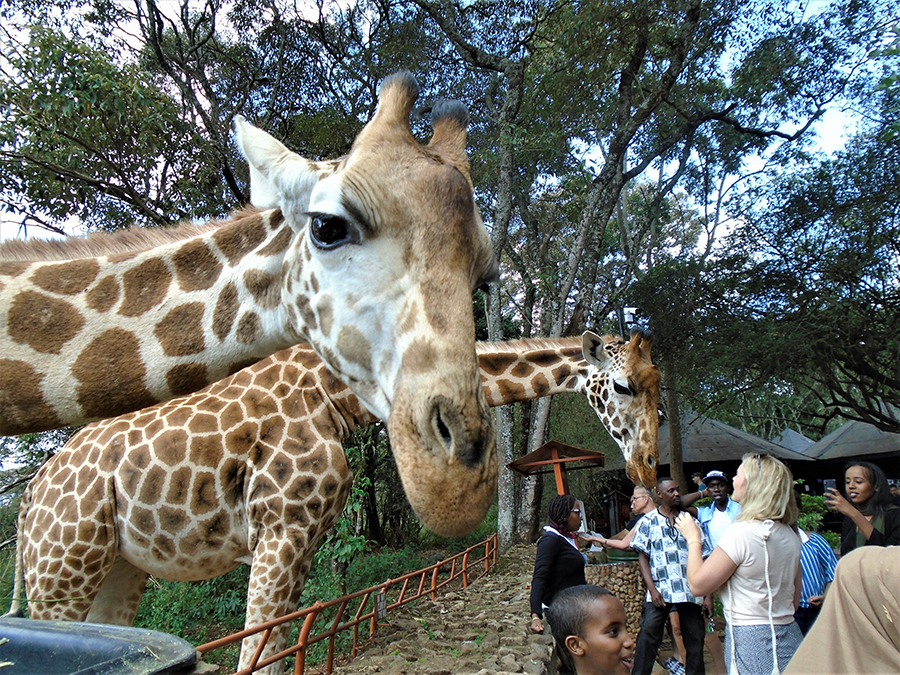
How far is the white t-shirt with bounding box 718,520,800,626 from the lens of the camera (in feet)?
9.16

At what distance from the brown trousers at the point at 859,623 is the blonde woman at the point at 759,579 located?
4.34 feet

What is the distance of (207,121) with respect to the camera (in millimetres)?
8859

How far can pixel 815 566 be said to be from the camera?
13.8 feet

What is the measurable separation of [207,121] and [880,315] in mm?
12993

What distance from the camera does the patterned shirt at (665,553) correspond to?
4.28 m

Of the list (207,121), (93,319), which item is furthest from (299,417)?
(207,121)

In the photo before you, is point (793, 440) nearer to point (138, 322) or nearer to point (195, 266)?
point (195, 266)

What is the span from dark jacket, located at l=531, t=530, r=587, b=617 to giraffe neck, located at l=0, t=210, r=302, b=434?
122 inches

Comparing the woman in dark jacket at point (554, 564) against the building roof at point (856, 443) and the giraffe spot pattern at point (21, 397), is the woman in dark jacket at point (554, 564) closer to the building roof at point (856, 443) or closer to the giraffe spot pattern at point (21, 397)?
the giraffe spot pattern at point (21, 397)

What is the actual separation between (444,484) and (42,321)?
4.63 ft

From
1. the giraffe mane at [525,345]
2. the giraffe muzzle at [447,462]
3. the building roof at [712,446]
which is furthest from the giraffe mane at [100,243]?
the building roof at [712,446]

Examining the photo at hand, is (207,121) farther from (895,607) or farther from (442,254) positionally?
(895,607)

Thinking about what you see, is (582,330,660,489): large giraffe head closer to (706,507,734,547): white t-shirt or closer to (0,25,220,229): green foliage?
(706,507,734,547): white t-shirt

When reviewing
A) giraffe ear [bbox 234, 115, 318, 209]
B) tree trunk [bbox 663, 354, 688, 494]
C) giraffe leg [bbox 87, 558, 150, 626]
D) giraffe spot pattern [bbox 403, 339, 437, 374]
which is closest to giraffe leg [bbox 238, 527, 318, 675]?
giraffe leg [bbox 87, 558, 150, 626]
